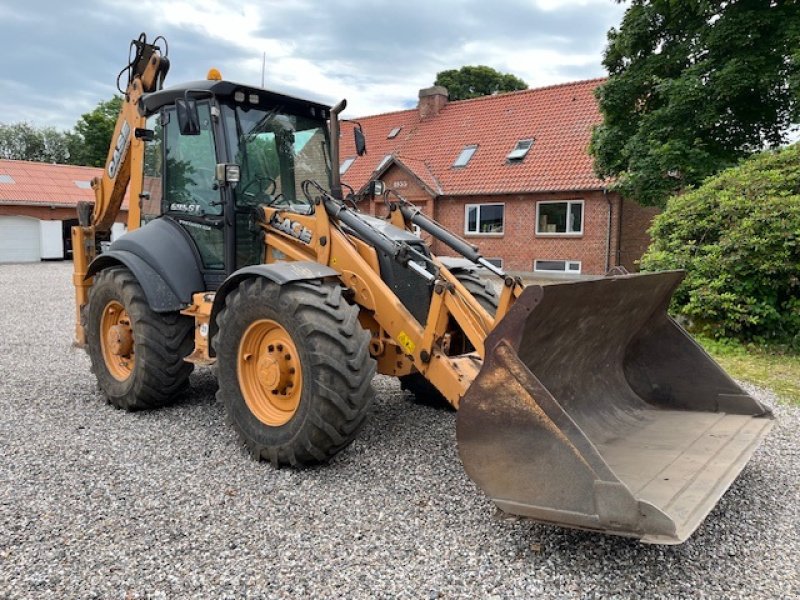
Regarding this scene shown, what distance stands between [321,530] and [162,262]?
288 centimetres

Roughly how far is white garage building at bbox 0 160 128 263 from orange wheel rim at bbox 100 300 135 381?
22.2 m

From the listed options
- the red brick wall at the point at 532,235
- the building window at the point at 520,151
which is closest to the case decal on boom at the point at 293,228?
the red brick wall at the point at 532,235

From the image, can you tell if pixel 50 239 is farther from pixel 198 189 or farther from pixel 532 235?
pixel 198 189

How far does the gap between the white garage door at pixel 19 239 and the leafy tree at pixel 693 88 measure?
24542mm

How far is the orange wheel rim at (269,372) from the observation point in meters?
4.06

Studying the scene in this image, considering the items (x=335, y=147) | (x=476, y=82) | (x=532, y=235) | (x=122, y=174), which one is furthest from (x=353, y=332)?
(x=476, y=82)

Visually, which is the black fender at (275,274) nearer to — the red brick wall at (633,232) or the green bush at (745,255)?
the green bush at (745,255)

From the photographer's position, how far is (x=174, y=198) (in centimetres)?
550

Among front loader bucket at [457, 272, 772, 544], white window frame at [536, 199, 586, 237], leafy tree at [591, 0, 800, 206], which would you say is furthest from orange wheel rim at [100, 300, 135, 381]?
white window frame at [536, 199, 586, 237]

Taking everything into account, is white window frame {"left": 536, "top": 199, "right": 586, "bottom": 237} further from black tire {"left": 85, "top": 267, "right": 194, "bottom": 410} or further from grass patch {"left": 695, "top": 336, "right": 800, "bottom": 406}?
black tire {"left": 85, "top": 267, "right": 194, "bottom": 410}

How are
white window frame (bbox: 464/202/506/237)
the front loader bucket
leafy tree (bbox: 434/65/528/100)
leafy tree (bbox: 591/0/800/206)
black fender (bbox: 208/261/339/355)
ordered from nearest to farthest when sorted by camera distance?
the front loader bucket, black fender (bbox: 208/261/339/355), leafy tree (bbox: 591/0/800/206), white window frame (bbox: 464/202/506/237), leafy tree (bbox: 434/65/528/100)

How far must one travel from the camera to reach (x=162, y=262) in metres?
5.21

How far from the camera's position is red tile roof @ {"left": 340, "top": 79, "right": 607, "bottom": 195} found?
19.9 m

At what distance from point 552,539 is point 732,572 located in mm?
815
